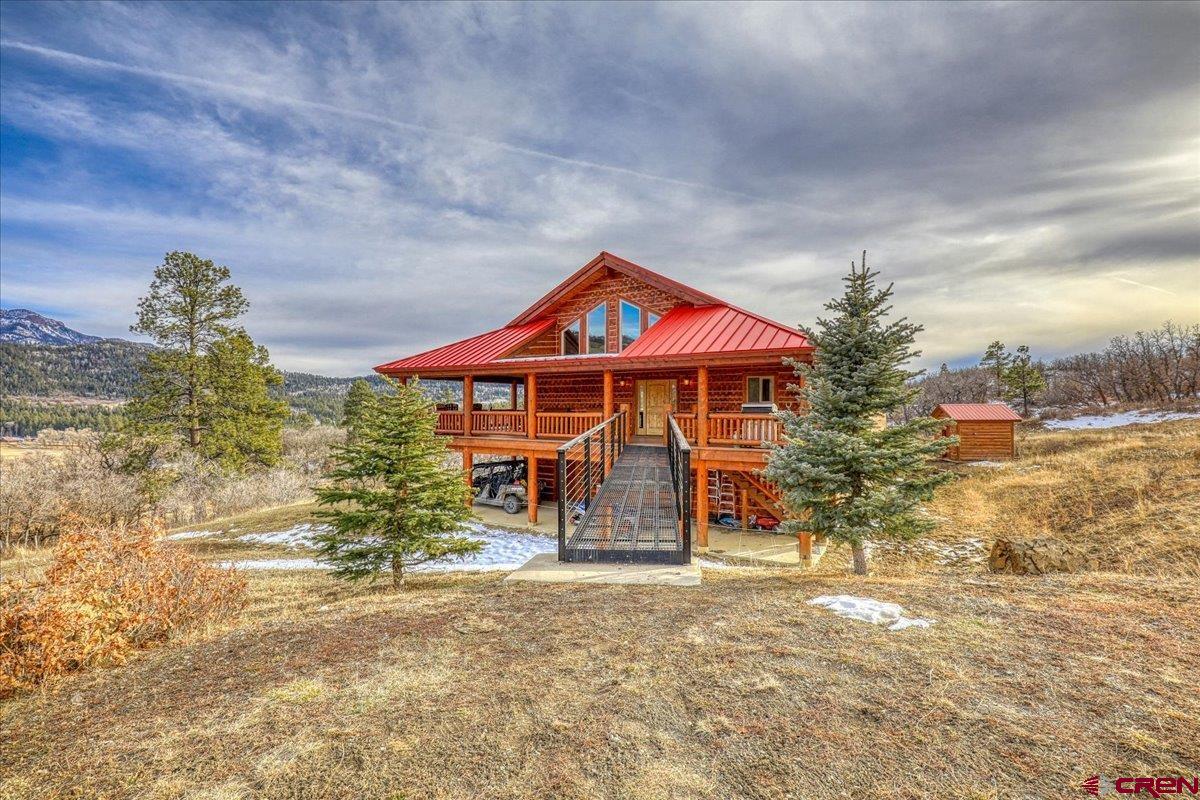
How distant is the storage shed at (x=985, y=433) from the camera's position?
26.3 m

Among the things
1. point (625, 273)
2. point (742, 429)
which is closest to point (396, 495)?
point (742, 429)

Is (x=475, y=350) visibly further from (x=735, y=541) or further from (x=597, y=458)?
(x=735, y=541)

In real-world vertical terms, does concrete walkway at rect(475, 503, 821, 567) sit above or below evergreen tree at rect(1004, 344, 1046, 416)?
below

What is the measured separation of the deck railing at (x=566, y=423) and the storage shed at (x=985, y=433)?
22553mm

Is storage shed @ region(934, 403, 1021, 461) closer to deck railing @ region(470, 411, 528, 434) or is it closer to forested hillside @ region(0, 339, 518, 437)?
deck railing @ region(470, 411, 528, 434)

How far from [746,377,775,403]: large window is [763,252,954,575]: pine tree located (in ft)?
20.0

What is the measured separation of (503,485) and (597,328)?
21.6 feet

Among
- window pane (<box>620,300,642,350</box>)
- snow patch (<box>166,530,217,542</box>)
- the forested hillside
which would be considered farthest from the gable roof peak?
the forested hillside

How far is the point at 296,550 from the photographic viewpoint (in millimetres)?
13258

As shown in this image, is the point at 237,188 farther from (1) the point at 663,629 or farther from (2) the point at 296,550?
(1) the point at 663,629

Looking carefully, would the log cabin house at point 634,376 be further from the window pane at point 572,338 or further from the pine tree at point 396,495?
the pine tree at point 396,495

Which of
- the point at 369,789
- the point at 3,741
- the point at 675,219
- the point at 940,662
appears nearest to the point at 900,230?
the point at 675,219

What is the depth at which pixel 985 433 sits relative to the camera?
87.3 ft

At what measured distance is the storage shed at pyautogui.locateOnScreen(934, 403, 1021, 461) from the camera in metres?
26.3
